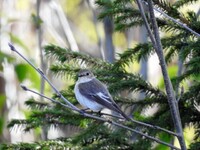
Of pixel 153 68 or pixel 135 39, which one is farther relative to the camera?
pixel 135 39

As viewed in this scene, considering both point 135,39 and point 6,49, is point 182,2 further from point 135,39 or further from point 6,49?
point 135,39

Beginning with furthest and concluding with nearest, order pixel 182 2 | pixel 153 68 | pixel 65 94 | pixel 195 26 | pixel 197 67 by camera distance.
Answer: pixel 153 68 → pixel 65 94 → pixel 182 2 → pixel 195 26 → pixel 197 67

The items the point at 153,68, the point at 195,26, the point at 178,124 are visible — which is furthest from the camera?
the point at 153,68

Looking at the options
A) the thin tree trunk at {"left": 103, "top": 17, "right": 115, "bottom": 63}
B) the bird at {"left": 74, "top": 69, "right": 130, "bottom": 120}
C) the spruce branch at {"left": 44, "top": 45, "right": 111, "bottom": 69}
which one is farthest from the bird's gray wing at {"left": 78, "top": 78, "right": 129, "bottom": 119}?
the thin tree trunk at {"left": 103, "top": 17, "right": 115, "bottom": 63}

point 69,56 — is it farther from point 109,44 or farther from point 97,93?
point 109,44

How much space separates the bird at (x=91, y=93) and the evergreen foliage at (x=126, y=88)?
68 millimetres

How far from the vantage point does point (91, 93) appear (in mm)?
4102

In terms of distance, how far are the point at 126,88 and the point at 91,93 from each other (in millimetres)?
757

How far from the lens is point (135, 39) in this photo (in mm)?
11156

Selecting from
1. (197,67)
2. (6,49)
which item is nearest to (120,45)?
(6,49)

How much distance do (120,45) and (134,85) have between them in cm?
770

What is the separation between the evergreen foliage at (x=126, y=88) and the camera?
10.9 feet

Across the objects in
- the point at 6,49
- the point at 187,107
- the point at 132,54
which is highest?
the point at 6,49

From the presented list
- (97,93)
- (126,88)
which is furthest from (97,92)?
(126,88)
